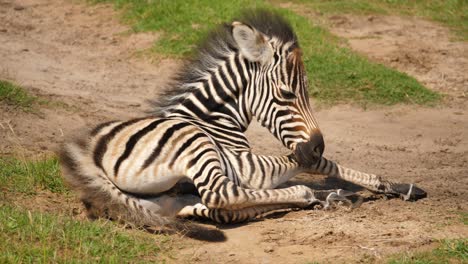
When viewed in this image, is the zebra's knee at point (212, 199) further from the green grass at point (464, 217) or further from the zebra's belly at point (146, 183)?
the green grass at point (464, 217)

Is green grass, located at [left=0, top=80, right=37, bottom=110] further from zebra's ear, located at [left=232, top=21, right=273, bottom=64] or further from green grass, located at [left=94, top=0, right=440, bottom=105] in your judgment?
zebra's ear, located at [left=232, top=21, right=273, bottom=64]

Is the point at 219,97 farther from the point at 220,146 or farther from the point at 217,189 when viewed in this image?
the point at 217,189

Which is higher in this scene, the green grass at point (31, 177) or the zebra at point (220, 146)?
the zebra at point (220, 146)

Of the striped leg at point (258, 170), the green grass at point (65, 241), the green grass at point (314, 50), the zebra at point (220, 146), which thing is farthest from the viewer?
the green grass at point (314, 50)

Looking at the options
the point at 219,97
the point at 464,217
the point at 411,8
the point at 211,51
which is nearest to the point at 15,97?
the point at 211,51

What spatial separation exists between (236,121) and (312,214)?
1.20 metres

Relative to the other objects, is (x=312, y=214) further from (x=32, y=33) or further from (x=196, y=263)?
(x=32, y=33)

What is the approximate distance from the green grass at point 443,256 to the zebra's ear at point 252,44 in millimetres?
2391

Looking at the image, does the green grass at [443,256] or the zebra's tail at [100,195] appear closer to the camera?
the green grass at [443,256]

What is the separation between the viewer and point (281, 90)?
22.8 ft

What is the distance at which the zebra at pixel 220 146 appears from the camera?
6.29 m

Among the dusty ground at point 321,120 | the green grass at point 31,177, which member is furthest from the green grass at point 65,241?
the green grass at point 31,177

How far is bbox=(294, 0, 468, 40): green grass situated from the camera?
534 inches

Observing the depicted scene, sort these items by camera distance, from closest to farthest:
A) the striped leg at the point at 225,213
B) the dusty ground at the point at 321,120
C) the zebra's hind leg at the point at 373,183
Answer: the dusty ground at the point at 321,120
the striped leg at the point at 225,213
the zebra's hind leg at the point at 373,183
